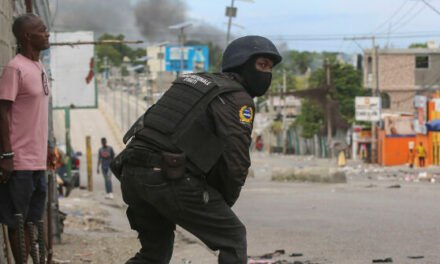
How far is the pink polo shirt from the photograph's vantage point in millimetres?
4586

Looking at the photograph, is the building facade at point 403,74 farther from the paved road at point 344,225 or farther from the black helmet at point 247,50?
the black helmet at point 247,50

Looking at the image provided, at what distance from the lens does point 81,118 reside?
254 feet

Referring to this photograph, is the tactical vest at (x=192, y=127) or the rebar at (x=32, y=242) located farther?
the rebar at (x=32, y=242)

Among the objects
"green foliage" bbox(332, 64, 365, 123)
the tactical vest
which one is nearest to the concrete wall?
"green foliage" bbox(332, 64, 365, 123)

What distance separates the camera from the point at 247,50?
3.85 metres

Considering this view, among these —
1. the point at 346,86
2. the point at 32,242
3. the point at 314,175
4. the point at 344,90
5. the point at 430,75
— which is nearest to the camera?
the point at 32,242

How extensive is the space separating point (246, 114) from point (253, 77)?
1.14 ft

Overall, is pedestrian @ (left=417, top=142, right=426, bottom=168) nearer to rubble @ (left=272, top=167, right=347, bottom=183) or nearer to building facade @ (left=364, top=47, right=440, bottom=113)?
rubble @ (left=272, top=167, right=347, bottom=183)

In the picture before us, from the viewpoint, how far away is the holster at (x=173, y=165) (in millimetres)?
→ 3566

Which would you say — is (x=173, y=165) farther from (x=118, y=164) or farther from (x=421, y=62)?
(x=421, y=62)

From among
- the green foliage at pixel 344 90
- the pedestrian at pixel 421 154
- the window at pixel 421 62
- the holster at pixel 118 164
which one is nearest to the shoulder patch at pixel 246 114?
the holster at pixel 118 164

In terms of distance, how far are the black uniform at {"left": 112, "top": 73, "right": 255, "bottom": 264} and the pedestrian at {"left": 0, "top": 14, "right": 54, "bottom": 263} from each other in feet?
3.73

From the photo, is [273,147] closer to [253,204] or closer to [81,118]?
[81,118]

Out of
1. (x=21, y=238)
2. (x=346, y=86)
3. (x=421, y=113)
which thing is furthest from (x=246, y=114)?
(x=346, y=86)
